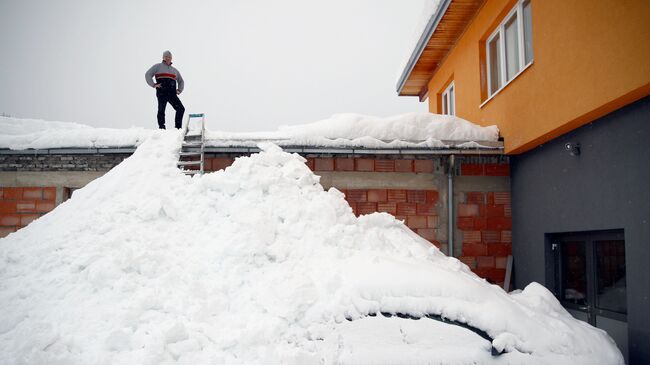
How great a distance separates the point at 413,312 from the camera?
2.71 metres

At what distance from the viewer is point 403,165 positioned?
6.86 m

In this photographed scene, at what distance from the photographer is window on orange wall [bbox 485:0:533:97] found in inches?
267

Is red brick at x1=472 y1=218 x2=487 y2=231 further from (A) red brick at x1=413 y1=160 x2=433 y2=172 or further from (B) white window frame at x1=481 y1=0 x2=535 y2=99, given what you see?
(B) white window frame at x1=481 y1=0 x2=535 y2=99

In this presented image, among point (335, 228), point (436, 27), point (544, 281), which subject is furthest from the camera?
point (436, 27)

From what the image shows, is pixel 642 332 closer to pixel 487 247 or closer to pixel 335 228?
pixel 487 247

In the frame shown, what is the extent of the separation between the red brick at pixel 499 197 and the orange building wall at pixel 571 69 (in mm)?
682

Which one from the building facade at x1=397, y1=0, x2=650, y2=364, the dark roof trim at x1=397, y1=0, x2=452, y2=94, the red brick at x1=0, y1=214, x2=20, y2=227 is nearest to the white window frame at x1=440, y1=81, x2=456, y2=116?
the dark roof trim at x1=397, y1=0, x2=452, y2=94

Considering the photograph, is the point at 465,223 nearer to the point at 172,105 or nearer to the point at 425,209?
the point at 425,209

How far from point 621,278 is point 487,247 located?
7.09ft

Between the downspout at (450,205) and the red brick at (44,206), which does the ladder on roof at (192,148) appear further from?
the downspout at (450,205)

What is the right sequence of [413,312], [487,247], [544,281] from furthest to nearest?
[487,247]
[544,281]
[413,312]

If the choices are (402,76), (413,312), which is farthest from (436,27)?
(413,312)

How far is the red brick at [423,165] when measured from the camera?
6887mm

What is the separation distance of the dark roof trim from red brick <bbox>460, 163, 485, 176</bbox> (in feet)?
9.93
